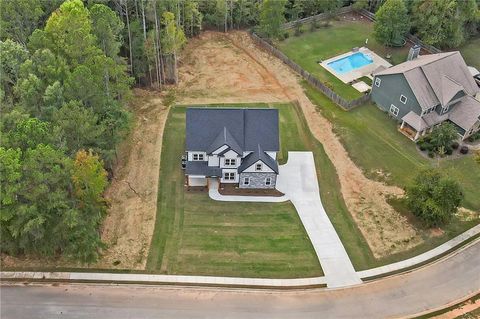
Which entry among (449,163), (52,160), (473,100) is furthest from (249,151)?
(473,100)

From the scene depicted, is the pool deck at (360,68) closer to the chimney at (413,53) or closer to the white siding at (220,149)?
the chimney at (413,53)

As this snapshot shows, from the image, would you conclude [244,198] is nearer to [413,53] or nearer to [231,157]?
[231,157]

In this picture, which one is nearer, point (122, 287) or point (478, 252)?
point (122, 287)

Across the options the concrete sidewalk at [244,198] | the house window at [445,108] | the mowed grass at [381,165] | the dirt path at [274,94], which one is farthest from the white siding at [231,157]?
the house window at [445,108]

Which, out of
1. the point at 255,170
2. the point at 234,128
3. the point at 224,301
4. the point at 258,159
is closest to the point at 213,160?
the point at 234,128

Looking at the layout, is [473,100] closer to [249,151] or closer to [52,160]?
[249,151]

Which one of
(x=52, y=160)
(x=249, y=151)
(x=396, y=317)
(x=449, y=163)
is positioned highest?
(x=52, y=160)
